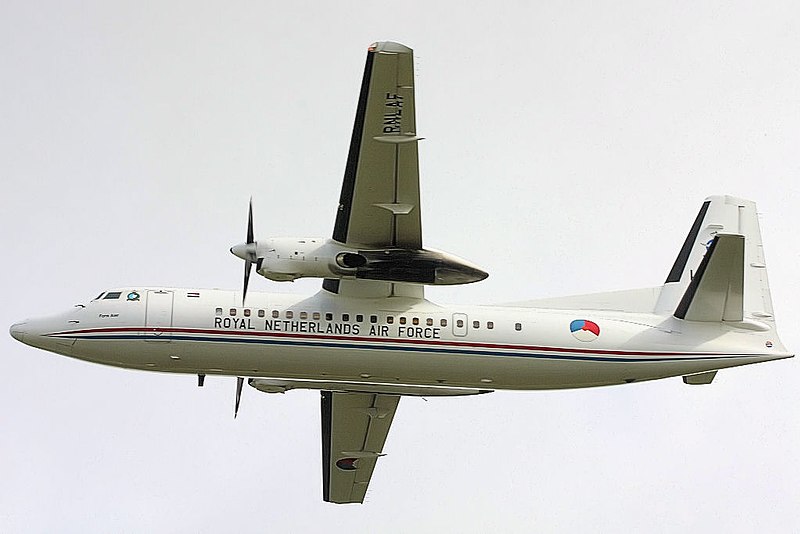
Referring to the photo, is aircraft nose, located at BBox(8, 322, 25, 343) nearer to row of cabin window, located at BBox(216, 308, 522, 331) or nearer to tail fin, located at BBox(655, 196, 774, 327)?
row of cabin window, located at BBox(216, 308, 522, 331)

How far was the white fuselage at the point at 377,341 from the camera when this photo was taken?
21.3 m

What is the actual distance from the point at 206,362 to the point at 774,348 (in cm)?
1036

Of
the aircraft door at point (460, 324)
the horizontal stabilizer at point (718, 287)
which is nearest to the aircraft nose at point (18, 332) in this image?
the aircraft door at point (460, 324)

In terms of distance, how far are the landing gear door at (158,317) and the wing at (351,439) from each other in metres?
4.51

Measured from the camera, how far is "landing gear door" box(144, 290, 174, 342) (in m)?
21.2

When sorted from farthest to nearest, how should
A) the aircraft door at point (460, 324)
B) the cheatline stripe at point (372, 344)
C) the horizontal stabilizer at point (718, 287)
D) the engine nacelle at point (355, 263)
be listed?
1. the aircraft door at point (460, 324)
2. the horizontal stabilizer at point (718, 287)
3. the cheatline stripe at point (372, 344)
4. the engine nacelle at point (355, 263)

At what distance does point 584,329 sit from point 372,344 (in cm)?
387

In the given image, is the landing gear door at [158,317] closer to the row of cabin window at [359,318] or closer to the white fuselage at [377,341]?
the white fuselage at [377,341]

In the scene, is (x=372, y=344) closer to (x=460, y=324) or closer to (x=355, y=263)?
(x=355, y=263)

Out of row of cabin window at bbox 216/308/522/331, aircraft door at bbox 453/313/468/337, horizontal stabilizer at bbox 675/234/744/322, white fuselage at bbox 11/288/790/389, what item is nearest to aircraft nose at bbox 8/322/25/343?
white fuselage at bbox 11/288/790/389

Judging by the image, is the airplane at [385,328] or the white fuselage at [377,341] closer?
the airplane at [385,328]

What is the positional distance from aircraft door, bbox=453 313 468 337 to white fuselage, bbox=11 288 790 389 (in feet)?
0.06

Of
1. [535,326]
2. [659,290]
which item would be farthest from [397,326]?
[659,290]

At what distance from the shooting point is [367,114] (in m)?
19.4
